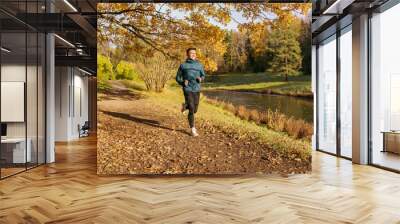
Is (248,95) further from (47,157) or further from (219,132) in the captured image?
(47,157)

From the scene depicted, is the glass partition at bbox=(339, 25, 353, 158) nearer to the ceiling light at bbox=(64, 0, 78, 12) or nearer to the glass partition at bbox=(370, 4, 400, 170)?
the glass partition at bbox=(370, 4, 400, 170)

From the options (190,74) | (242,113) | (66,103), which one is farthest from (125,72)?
(66,103)

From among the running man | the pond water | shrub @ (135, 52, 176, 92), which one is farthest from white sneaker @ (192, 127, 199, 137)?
shrub @ (135, 52, 176, 92)

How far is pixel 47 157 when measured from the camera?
8594 millimetres

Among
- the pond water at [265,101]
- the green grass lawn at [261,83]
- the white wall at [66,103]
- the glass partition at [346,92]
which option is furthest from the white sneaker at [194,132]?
the white wall at [66,103]

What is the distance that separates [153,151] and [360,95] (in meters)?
4.50

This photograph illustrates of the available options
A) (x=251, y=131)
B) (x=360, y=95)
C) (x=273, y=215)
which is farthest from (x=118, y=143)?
(x=360, y=95)

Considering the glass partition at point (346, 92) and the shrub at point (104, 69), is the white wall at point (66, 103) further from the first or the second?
the glass partition at point (346, 92)

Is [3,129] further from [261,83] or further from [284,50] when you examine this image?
[284,50]

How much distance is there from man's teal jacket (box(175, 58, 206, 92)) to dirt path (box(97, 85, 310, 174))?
0.49 m

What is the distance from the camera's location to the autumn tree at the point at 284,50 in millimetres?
6816

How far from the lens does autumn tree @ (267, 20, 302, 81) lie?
6.82m

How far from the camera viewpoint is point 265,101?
269 inches

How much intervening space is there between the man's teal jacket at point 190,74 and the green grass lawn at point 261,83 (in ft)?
0.50
